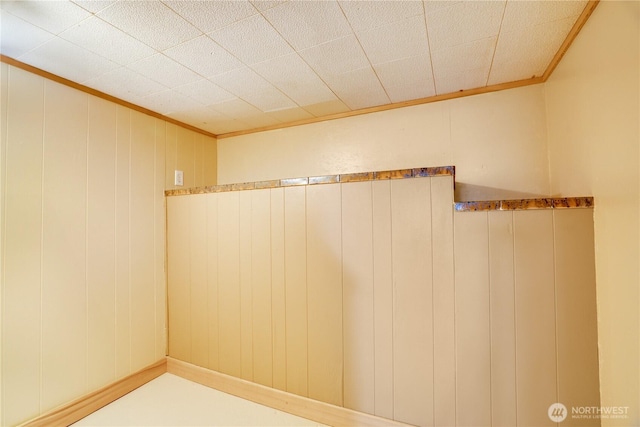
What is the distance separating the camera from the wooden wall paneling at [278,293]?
66.2 inches

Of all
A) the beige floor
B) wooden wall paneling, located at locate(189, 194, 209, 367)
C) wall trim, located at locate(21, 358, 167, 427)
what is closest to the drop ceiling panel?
wooden wall paneling, located at locate(189, 194, 209, 367)

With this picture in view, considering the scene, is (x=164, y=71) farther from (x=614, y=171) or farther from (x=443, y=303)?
(x=614, y=171)

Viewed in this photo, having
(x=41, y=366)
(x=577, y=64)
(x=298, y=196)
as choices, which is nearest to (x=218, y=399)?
(x=41, y=366)

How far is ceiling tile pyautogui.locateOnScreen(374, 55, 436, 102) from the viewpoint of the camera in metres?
1.54

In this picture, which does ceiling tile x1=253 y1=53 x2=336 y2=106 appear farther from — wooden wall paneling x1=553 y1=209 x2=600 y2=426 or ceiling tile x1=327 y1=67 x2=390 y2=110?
wooden wall paneling x1=553 y1=209 x2=600 y2=426

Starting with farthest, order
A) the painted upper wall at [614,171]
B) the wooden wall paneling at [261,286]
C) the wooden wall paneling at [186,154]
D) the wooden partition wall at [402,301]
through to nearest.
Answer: the wooden wall paneling at [186,154] < the wooden wall paneling at [261,286] < the wooden partition wall at [402,301] < the painted upper wall at [614,171]

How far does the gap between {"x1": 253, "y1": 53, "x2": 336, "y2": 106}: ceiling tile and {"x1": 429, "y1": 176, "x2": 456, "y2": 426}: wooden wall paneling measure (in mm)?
990

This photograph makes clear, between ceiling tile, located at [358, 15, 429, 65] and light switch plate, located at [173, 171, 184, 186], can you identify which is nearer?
ceiling tile, located at [358, 15, 429, 65]

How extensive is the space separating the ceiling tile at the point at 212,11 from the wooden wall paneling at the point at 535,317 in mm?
1520

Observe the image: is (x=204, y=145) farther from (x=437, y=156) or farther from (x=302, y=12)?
(x=437, y=156)

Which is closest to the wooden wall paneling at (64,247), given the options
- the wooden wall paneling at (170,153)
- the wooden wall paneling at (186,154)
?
the wooden wall paneling at (170,153)

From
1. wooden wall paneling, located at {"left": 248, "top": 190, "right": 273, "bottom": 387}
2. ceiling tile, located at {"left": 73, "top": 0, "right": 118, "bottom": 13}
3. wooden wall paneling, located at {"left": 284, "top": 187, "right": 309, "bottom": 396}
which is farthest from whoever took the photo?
wooden wall paneling, located at {"left": 248, "top": 190, "right": 273, "bottom": 387}

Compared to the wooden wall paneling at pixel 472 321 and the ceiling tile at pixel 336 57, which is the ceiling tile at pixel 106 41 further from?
the wooden wall paneling at pixel 472 321

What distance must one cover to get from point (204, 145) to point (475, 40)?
2324 millimetres
